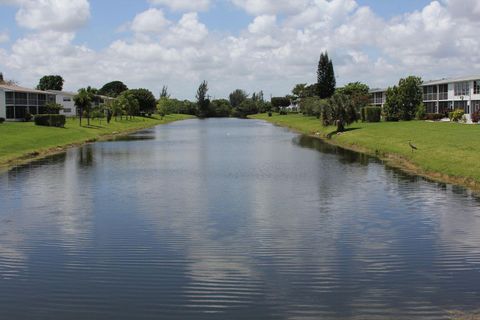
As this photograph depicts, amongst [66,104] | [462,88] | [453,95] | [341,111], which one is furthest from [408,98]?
[66,104]

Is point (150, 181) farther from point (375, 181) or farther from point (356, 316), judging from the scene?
point (356, 316)

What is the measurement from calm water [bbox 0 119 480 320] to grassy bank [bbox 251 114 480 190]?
2.46 m

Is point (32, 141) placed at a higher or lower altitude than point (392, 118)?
lower

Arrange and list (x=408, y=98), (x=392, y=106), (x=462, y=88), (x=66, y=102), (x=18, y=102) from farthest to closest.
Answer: (x=66, y=102) < (x=18, y=102) < (x=462, y=88) < (x=392, y=106) < (x=408, y=98)

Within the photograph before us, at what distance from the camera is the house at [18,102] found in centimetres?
10819

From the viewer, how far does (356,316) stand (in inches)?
512

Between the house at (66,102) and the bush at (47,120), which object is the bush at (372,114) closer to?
the bush at (47,120)

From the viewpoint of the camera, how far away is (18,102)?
11475 centimetres

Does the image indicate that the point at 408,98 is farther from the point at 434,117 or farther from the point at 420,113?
the point at 434,117

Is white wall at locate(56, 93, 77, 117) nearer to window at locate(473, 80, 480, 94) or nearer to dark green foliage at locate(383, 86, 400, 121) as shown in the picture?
dark green foliage at locate(383, 86, 400, 121)

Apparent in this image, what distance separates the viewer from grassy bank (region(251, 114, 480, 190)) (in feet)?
119

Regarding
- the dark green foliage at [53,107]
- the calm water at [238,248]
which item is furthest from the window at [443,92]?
the calm water at [238,248]

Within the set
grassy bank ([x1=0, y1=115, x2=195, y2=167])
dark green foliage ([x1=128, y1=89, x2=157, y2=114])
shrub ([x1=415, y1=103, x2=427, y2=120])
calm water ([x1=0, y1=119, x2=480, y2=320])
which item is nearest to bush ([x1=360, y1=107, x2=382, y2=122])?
shrub ([x1=415, y1=103, x2=427, y2=120])

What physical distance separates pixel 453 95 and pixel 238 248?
305ft
